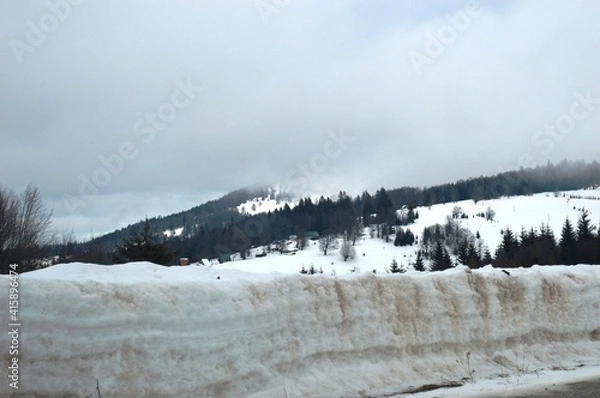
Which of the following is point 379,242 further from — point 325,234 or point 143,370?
point 143,370

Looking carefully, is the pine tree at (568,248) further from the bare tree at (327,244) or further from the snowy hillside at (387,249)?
the bare tree at (327,244)

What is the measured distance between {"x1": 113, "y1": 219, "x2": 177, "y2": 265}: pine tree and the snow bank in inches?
653

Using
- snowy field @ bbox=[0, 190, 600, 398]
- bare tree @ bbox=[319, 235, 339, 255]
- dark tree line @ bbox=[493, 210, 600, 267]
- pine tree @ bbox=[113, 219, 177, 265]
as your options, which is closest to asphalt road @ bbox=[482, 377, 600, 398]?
snowy field @ bbox=[0, 190, 600, 398]

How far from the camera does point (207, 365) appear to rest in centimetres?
996

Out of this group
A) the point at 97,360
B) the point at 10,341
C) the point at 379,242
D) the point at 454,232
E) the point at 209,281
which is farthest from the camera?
the point at 379,242

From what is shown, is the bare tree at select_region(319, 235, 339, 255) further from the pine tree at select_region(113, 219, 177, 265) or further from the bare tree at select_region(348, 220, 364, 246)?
the pine tree at select_region(113, 219, 177, 265)

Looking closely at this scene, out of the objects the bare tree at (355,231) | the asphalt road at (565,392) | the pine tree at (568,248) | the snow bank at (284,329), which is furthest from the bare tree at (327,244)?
the asphalt road at (565,392)

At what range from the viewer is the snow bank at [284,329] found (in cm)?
889

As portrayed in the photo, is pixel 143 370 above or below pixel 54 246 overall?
below

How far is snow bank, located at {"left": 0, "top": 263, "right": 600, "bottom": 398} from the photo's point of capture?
8.89 meters

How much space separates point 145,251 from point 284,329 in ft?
59.6

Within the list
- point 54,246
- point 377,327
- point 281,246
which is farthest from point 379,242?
point 377,327

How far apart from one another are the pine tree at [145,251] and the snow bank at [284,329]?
1658cm

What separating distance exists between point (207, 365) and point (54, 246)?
24706 mm
